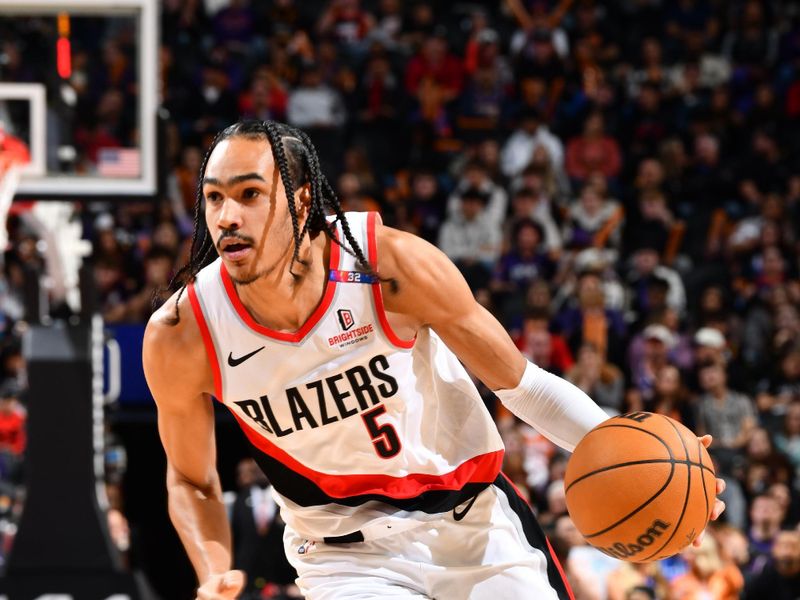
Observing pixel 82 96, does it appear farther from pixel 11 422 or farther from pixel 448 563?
pixel 448 563

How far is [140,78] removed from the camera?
7.63m

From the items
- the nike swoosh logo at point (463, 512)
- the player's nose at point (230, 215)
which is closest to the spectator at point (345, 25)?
the nike swoosh logo at point (463, 512)

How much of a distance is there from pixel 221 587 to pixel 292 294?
2.48 ft

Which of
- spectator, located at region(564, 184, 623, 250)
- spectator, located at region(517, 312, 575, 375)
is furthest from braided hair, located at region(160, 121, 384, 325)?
spectator, located at region(564, 184, 623, 250)

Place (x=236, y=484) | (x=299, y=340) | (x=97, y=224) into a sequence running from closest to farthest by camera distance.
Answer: (x=299, y=340), (x=236, y=484), (x=97, y=224)

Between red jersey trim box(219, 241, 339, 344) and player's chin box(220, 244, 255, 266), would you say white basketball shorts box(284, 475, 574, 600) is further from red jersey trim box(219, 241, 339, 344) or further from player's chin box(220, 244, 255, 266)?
player's chin box(220, 244, 255, 266)

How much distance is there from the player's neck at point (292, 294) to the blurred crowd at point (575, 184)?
4317 mm

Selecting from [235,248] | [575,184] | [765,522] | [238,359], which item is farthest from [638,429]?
[575,184]

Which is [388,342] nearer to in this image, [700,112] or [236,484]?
[236,484]

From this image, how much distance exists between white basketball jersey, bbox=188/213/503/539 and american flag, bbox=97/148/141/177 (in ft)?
13.8

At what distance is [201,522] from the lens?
135 inches

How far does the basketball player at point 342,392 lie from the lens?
3.22 metres

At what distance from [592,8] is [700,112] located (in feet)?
6.59

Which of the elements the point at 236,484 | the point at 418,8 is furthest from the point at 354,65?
the point at 236,484
